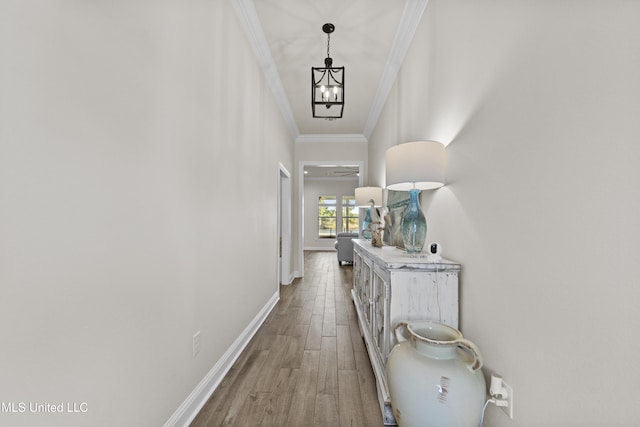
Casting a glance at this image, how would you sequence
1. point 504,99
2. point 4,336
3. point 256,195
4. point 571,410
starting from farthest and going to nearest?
1. point 256,195
2. point 504,99
3. point 571,410
4. point 4,336

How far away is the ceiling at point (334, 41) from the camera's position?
2180mm

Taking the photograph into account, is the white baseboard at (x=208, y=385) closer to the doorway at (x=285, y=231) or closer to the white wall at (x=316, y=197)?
the doorway at (x=285, y=231)

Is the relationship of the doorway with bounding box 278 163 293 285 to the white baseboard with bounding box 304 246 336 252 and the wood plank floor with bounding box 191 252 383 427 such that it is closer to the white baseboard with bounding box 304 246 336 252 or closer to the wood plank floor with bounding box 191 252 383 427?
the wood plank floor with bounding box 191 252 383 427

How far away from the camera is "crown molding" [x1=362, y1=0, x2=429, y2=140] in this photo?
6.92ft

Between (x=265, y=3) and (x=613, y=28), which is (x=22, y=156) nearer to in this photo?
(x=613, y=28)

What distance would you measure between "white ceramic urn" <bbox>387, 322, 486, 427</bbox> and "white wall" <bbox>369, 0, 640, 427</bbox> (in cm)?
14

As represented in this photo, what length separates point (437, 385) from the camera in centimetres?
110

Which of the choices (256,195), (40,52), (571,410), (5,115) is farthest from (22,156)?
(256,195)

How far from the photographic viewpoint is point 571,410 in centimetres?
83

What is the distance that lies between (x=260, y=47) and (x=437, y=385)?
3.01 metres

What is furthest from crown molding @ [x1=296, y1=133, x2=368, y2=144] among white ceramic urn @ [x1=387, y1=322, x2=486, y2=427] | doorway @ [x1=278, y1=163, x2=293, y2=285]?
white ceramic urn @ [x1=387, y1=322, x2=486, y2=427]

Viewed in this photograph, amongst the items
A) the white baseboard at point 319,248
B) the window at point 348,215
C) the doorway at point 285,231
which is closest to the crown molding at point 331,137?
the doorway at point 285,231

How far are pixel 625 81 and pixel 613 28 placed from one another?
6.5 inches

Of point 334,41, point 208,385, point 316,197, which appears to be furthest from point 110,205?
point 316,197
